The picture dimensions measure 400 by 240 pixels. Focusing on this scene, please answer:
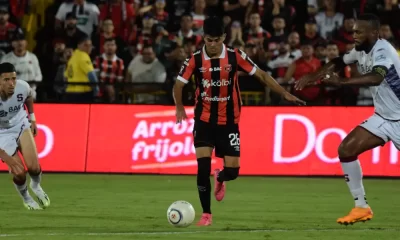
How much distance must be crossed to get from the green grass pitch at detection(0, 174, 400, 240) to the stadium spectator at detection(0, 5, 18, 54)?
150 inches

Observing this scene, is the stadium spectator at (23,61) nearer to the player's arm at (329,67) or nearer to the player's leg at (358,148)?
the player's arm at (329,67)

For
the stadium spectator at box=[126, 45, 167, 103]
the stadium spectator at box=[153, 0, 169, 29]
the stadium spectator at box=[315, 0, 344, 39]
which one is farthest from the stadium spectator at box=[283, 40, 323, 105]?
the stadium spectator at box=[153, 0, 169, 29]

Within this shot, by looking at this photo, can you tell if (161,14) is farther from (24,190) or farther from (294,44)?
(24,190)

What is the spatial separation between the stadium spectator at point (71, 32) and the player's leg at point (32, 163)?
8658mm

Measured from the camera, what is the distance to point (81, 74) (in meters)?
21.5

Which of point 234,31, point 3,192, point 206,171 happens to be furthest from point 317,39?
point 206,171

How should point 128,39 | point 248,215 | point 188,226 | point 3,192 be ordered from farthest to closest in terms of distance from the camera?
1. point 128,39
2. point 3,192
3. point 248,215
4. point 188,226

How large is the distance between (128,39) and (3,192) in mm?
7271

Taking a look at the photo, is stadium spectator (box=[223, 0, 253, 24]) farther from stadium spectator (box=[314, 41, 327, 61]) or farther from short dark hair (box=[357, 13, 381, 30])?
short dark hair (box=[357, 13, 381, 30])

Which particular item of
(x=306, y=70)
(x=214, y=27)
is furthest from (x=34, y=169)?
(x=306, y=70)

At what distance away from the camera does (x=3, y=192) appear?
1712 cm

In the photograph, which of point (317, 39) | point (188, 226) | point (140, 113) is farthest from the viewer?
point (317, 39)

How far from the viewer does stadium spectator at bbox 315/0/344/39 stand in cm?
2264

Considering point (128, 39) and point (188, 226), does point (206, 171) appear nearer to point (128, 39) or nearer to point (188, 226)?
point (188, 226)
